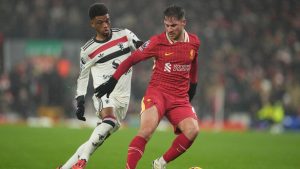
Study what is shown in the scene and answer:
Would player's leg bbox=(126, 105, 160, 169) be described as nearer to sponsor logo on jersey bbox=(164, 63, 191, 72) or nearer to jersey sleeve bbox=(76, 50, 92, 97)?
sponsor logo on jersey bbox=(164, 63, 191, 72)

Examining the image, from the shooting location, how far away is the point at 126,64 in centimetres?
816

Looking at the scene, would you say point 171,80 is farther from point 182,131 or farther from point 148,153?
point 148,153

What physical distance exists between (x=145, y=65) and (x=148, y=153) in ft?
43.0

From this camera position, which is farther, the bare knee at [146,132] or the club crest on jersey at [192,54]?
the club crest on jersey at [192,54]

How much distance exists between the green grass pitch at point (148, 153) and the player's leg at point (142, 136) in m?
2.10

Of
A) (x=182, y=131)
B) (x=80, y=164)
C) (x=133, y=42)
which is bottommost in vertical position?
(x=80, y=164)

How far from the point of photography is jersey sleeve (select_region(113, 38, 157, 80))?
8.12m

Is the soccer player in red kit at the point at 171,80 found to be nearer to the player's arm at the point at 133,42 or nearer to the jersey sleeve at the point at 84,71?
the jersey sleeve at the point at 84,71

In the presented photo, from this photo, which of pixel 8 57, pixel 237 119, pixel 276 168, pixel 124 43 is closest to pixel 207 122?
pixel 237 119

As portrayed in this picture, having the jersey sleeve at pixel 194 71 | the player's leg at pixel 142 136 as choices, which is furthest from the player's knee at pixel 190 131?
the jersey sleeve at pixel 194 71

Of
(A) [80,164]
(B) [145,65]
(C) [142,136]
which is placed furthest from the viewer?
(B) [145,65]

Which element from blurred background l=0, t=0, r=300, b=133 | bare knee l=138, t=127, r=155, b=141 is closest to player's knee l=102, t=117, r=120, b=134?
bare knee l=138, t=127, r=155, b=141

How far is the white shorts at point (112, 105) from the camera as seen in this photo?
8625 millimetres

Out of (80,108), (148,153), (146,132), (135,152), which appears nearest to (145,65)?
(148,153)
